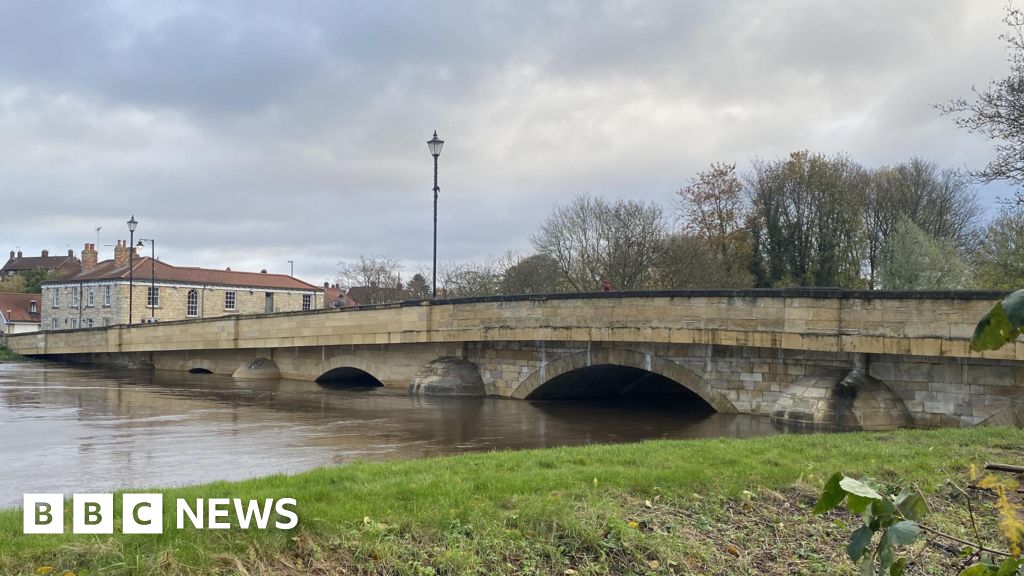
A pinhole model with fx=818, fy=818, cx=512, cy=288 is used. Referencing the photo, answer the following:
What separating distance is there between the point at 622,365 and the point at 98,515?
52.9ft

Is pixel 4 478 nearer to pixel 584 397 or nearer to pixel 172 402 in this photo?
pixel 172 402

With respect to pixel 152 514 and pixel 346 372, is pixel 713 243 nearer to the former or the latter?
pixel 346 372

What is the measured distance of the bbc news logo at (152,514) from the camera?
5160 mm

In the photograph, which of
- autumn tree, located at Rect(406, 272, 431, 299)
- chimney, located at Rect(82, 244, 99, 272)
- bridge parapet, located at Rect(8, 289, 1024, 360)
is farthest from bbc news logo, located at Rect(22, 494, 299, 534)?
chimney, located at Rect(82, 244, 99, 272)

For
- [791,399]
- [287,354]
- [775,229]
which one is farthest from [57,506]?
[775,229]

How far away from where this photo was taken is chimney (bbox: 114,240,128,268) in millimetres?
60625

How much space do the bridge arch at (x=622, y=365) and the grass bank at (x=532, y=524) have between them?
406 inches

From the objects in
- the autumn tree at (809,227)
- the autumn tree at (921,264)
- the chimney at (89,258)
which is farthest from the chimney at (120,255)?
the autumn tree at (921,264)

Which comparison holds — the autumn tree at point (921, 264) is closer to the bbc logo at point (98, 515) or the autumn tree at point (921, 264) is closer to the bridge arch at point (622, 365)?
the bridge arch at point (622, 365)

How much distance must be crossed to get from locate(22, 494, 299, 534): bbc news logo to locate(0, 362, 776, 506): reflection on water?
3.12 metres

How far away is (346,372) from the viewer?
3098cm

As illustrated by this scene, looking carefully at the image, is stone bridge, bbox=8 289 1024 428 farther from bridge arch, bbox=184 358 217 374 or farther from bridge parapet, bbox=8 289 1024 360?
bridge arch, bbox=184 358 217 374

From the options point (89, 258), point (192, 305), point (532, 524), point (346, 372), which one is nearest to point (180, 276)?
point (192, 305)

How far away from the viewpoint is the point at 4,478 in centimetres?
1050
